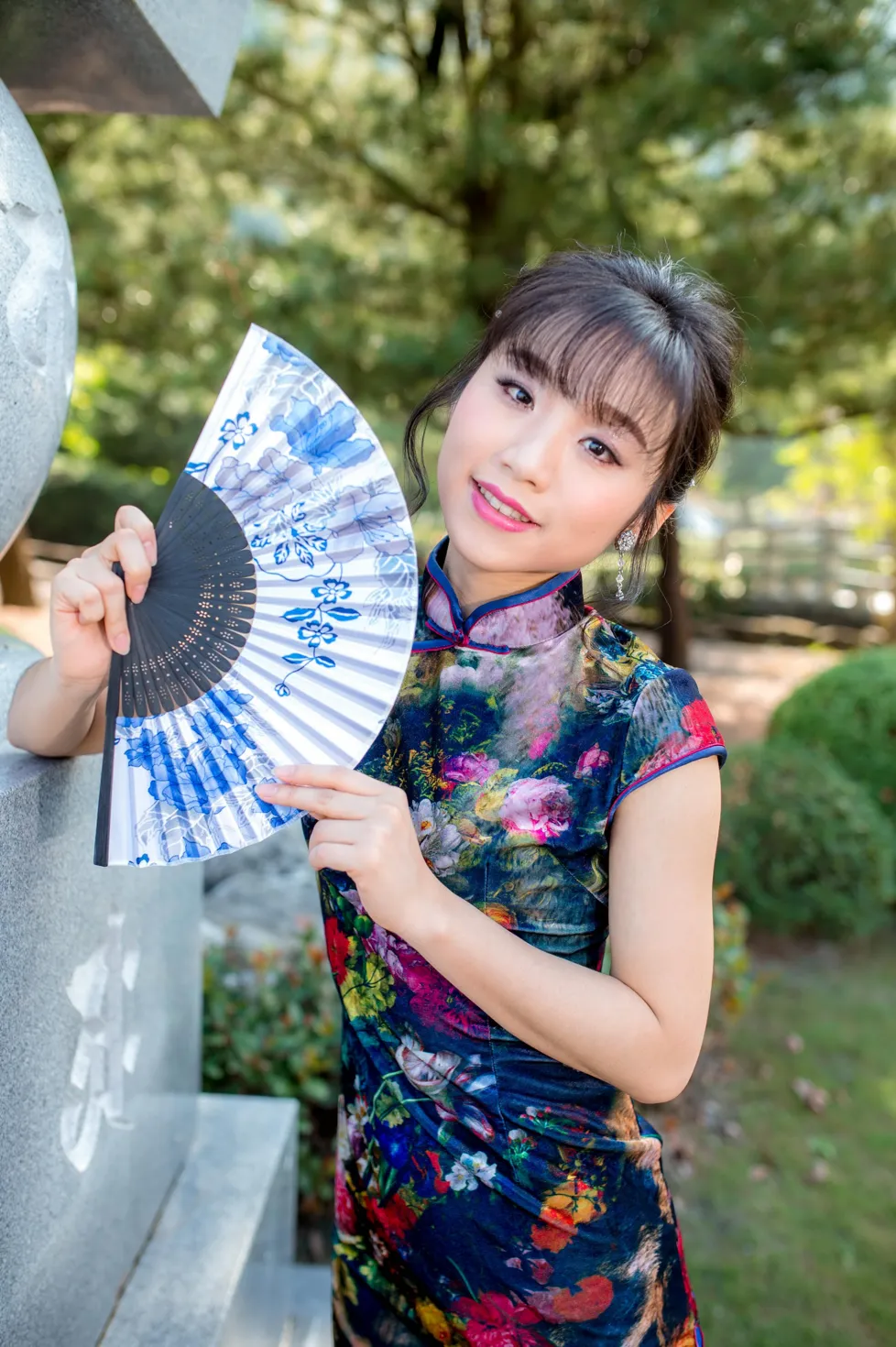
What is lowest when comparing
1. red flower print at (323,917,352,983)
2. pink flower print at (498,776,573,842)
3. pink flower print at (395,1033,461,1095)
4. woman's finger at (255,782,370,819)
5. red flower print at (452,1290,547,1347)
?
red flower print at (452,1290,547,1347)

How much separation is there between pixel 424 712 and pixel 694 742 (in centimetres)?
32

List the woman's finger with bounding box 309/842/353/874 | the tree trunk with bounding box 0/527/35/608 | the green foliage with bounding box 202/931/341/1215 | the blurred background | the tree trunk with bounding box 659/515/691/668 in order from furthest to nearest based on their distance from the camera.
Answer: the tree trunk with bounding box 0/527/35/608 < the tree trunk with bounding box 659/515/691/668 < the blurred background < the green foliage with bounding box 202/931/341/1215 < the woman's finger with bounding box 309/842/353/874

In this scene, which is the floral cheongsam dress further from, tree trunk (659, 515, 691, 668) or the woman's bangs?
tree trunk (659, 515, 691, 668)

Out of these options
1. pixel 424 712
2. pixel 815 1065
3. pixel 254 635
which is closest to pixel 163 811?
pixel 254 635

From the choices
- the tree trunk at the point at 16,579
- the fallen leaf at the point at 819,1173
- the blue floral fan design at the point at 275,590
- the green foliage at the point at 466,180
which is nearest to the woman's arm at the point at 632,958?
the blue floral fan design at the point at 275,590

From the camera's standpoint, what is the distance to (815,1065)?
163 inches

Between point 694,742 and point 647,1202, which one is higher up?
point 694,742

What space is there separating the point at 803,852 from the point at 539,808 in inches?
157

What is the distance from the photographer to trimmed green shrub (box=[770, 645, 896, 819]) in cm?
569

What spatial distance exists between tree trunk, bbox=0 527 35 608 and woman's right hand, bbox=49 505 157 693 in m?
8.91

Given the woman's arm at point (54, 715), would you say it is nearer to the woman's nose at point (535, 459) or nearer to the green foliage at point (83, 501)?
the woman's nose at point (535, 459)

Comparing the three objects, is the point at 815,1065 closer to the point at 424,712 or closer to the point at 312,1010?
the point at 312,1010

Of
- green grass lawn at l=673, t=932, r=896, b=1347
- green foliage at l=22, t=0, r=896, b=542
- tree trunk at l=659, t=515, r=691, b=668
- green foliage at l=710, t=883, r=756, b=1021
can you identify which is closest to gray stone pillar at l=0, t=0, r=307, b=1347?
green grass lawn at l=673, t=932, r=896, b=1347

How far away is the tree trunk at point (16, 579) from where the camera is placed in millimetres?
9617
